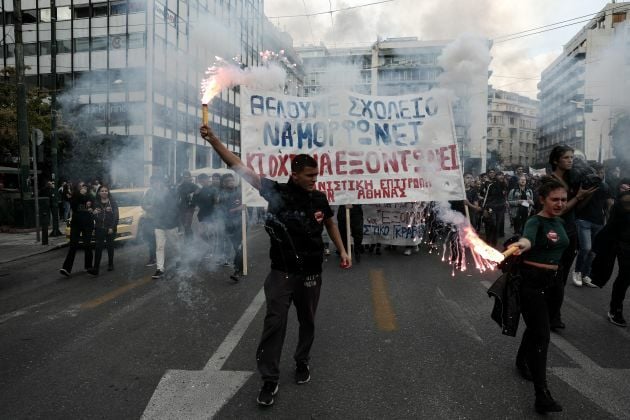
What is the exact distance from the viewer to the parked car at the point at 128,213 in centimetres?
1133

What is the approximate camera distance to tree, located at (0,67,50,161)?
1766 centimetres

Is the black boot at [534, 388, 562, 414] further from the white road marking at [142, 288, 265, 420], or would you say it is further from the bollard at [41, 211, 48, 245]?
the bollard at [41, 211, 48, 245]

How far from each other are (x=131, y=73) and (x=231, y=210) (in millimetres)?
18789

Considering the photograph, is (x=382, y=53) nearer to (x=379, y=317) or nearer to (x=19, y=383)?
(x=379, y=317)

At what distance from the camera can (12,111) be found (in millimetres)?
17641

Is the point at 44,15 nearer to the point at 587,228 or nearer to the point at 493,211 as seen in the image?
the point at 493,211

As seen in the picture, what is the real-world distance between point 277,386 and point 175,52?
1850 cm

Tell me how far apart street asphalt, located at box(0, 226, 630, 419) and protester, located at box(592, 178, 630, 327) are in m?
0.24

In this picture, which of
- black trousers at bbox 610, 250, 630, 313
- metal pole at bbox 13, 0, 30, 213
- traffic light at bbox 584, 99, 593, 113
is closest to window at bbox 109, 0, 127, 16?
metal pole at bbox 13, 0, 30, 213

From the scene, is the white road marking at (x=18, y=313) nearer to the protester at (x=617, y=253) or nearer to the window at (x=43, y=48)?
the protester at (x=617, y=253)

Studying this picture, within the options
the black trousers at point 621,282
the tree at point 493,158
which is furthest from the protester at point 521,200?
the tree at point 493,158

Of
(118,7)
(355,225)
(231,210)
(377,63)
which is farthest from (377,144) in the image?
(118,7)

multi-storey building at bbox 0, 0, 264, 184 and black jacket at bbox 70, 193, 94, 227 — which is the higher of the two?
multi-storey building at bbox 0, 0, 264, 184

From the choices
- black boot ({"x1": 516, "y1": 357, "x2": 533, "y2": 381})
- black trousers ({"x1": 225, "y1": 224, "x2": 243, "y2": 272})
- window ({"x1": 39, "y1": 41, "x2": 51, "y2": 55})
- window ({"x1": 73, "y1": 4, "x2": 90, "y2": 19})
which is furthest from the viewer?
window ({"x1": 39, "y1": 41, "x2": 51, "y2": 55})
